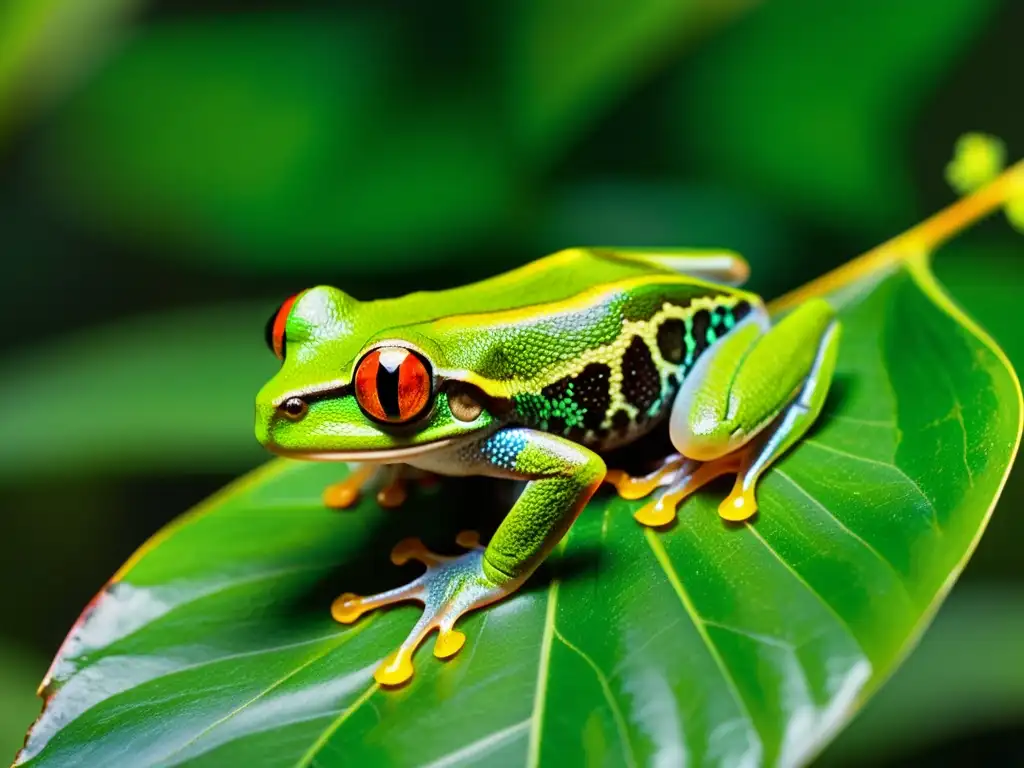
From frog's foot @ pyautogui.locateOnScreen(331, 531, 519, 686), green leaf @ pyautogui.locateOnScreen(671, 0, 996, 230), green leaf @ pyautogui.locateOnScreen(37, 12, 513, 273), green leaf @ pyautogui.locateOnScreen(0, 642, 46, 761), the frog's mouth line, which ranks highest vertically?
green leaf @ pyautogui.locateOnScreen(37, 12, 513, 273)

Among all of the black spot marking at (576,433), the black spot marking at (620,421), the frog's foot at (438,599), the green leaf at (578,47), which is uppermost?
the green leaf at (578,47)

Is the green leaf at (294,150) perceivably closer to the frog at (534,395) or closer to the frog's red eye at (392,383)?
the frog at (534,395)

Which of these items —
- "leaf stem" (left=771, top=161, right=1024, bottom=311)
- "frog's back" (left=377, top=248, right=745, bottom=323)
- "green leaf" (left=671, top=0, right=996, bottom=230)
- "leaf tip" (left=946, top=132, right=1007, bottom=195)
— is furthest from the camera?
"green leaf" (left=671, top=0, right=996, bottom=230)

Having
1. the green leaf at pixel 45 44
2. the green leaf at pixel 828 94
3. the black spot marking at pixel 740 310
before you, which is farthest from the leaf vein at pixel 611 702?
the green leaf at pixel 45 44

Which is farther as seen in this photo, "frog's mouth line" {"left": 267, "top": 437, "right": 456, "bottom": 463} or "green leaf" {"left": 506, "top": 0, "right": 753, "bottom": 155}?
"green leaf" {"left": 506, "top": 0, "right": 753, "bottom": 155}

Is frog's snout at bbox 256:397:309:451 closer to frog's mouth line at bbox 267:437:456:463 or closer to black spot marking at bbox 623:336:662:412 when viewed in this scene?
frog's mouth line at bbox 267:437:456:463

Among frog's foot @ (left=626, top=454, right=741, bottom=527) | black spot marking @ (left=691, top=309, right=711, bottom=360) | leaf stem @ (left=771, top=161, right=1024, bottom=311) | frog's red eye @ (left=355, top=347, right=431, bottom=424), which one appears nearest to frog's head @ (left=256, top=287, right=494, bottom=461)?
frog's red eye @ (left=355, top=347, right=431, bottom=424)

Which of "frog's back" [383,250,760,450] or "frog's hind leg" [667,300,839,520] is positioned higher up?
"frog's back" [383,250,760,450]

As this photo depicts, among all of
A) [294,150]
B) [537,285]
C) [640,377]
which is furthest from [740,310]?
[294,150]
